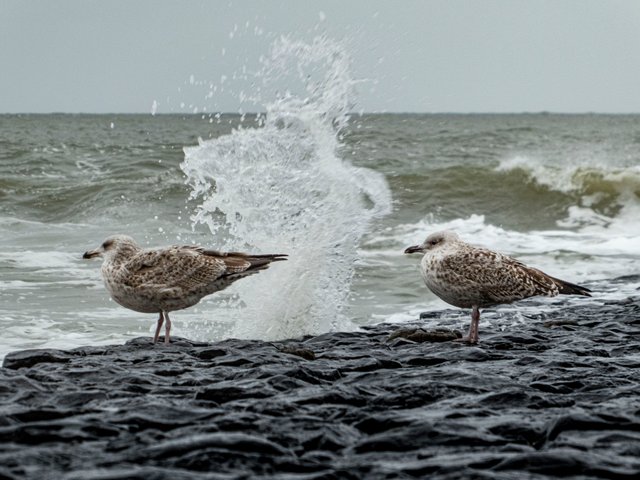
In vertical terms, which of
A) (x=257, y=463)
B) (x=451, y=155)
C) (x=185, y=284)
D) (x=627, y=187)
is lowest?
(x=257, y=463)

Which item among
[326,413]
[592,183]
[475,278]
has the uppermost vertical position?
[592,183]

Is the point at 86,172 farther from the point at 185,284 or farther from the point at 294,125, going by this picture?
the point at 185,284

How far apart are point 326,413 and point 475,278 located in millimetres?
3316

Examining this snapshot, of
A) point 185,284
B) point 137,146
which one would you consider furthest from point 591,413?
point 137,146

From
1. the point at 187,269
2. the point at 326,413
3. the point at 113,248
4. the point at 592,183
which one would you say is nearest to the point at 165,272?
the point at 187,269

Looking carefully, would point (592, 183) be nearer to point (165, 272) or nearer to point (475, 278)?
point (475, 278)

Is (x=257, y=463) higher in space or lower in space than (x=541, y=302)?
lower

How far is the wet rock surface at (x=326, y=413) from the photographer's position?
3822 millimetres

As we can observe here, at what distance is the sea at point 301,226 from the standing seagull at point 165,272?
3.84 feet

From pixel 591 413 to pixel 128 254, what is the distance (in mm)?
4516

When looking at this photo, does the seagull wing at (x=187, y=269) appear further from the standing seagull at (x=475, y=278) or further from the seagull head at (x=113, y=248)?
the standing seagull at (x=475, y=278)

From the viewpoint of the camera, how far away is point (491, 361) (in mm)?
6551

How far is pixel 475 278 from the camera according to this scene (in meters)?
7.83

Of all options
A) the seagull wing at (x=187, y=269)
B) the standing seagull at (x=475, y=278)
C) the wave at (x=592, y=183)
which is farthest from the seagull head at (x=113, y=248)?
the wave at (x=592, y=183)
